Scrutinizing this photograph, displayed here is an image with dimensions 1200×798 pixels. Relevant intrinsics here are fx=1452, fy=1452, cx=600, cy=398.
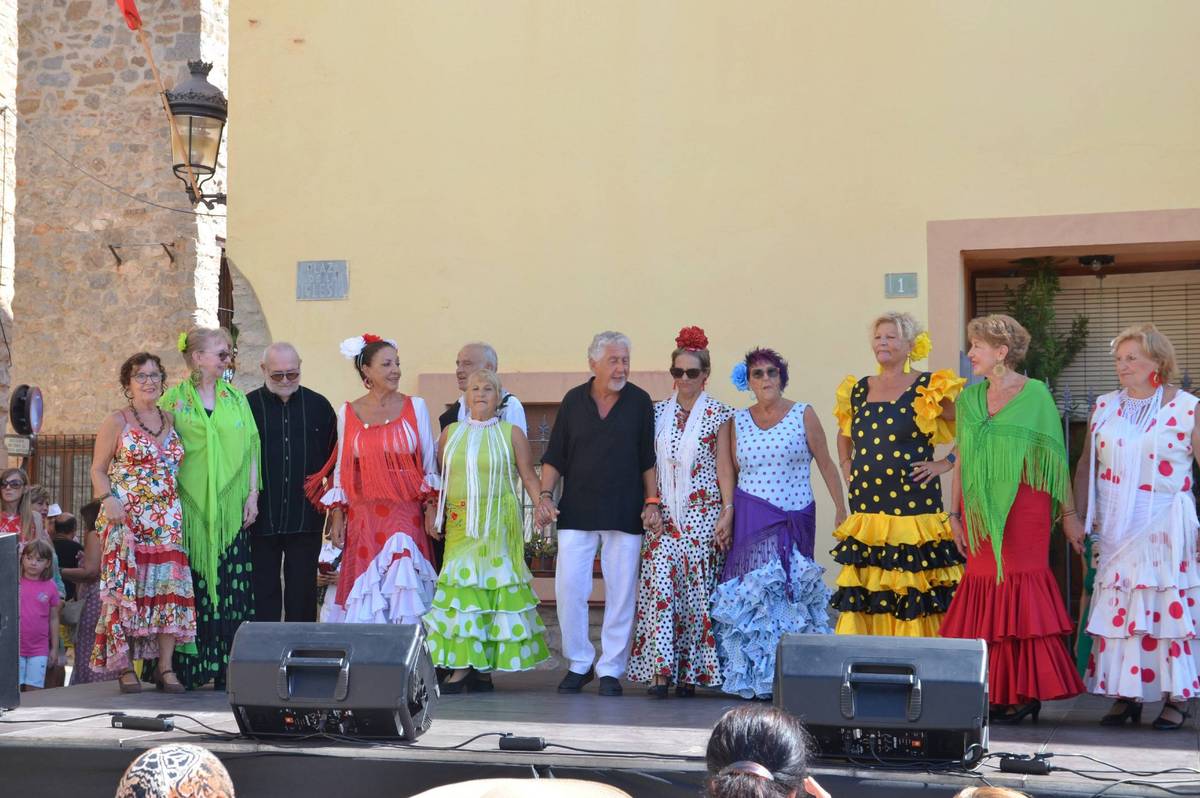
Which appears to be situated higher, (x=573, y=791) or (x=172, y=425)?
(x=172, y=425)

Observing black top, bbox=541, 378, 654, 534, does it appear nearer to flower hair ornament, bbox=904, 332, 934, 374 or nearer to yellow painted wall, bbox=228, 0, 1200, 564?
yellow painted wall, bbox=228, 0, 1200, 564

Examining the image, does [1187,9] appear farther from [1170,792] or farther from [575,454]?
[1170,792]

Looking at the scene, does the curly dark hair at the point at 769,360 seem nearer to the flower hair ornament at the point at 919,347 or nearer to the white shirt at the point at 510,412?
the flower hair ornament at the point at 919,347

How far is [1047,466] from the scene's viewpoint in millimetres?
6203

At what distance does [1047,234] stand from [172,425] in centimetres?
480

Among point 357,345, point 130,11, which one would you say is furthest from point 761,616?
point 130,11

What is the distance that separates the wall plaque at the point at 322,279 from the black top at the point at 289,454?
4.53 feet

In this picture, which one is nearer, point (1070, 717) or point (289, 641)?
point (289, 641)

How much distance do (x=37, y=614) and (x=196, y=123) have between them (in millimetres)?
3465

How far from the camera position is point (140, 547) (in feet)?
23.8

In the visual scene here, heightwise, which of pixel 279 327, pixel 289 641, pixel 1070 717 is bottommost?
pixel 1070 717

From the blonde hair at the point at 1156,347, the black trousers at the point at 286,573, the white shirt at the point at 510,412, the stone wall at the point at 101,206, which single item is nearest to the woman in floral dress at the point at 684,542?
the white shirt at the point at 510,412

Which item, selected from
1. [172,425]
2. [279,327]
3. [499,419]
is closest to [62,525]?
[279,327]

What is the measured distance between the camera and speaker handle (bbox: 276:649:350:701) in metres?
5.27
